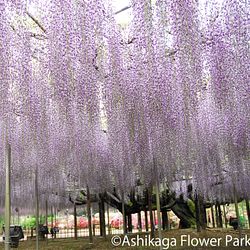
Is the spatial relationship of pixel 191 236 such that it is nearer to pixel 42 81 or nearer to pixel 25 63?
pixel 42 81

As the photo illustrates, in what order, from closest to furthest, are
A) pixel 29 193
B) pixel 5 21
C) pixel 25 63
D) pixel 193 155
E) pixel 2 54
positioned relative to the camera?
pixel 5 21 < pixel 2 54 < pixel 25 63 < pixel 193 155 < pixel 29 193

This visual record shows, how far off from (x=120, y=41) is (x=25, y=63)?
147cm

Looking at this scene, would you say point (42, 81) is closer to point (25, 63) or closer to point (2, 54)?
point (25, 63)

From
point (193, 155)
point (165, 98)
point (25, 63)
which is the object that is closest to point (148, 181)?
point (193, 155)

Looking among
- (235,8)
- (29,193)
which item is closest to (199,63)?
(235,8)

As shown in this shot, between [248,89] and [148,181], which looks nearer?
[248,89]

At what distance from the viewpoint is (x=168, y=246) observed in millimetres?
9562

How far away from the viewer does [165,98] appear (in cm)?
632

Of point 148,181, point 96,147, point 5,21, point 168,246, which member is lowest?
point 168,246

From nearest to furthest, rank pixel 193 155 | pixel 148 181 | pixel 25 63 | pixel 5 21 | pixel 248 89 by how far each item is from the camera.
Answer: pixel 5 21 < pixel 25 63 < pixel 248 89 < pixel 193 155 < pixel 148 181

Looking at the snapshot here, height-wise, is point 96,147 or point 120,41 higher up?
point 120,41

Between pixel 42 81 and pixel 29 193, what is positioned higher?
pixel 42 81

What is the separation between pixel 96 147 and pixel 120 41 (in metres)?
4.41

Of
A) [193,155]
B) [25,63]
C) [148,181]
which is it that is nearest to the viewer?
[25,63]
